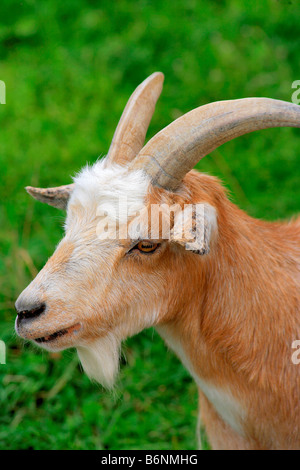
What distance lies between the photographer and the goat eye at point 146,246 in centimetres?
306

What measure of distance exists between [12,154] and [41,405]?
322 cm

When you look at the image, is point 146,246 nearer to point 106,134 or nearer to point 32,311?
point 32,311

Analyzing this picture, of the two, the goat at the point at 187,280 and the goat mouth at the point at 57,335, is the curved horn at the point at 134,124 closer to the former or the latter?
the goat at the point at 187,280

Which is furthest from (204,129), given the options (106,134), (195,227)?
(106,134)

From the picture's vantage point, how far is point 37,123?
7402 mm

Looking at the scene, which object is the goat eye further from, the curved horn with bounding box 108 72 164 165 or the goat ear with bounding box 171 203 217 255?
the curved horn with bounding box 108 72 164 165

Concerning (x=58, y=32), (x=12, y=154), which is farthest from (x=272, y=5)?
(x=12, y=154)

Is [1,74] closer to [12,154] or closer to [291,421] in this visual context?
[12,154]

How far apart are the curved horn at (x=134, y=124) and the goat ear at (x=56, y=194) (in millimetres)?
338

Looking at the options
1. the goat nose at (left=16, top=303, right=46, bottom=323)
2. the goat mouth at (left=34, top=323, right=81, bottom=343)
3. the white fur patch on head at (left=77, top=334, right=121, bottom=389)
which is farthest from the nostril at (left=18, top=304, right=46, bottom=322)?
the white fur patch on head at (left=77, top=334, right=121, bottom=389)

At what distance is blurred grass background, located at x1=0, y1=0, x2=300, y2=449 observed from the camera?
498cm

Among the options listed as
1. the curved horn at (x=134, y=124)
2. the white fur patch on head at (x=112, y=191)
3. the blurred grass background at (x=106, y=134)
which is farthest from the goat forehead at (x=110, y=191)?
the blurred grass background at (x=106, y=134)

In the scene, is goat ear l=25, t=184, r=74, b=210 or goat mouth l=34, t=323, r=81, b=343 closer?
goat mouth l=34, t=323, r=81, b=343
